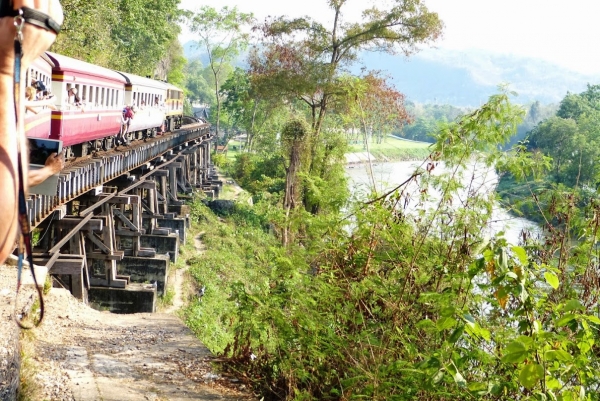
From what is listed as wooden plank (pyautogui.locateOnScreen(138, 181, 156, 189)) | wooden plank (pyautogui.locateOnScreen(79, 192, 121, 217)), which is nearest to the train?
wooden plank (pyautogui.locateOnScreen(79, 192, 121, 217))

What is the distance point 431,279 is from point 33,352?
13.8ft

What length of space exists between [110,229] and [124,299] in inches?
56.2

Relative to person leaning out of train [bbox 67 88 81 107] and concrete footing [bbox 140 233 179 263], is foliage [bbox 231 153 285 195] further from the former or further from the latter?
person leaning out of train [bbox 67 88 81 107]

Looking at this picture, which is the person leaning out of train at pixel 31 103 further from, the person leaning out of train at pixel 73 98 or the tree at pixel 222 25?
the tree at pixel 222 25

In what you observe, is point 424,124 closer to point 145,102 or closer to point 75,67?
point 145,102

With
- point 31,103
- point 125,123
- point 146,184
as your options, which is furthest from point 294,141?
point 31,103

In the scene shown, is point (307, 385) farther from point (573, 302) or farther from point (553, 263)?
point (573, 302)

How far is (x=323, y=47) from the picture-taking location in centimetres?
2545

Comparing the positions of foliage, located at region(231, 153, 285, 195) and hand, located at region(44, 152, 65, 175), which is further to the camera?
foliage, located at region(231, 153, 285, 195)

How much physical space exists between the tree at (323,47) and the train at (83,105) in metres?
5.89

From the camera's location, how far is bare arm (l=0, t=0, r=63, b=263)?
1.19 m

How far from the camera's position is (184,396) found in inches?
261

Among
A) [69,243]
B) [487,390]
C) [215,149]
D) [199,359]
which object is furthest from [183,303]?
[215,149]

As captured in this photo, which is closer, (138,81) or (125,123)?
(125,123)
